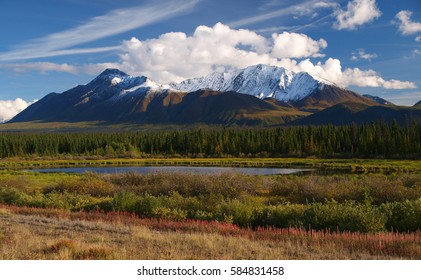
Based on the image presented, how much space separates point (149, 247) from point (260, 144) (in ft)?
381

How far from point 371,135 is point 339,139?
9948 mm

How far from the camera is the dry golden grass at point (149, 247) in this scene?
39.7 ft

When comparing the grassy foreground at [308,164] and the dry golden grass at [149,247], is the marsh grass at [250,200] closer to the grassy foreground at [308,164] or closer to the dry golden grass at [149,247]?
the dry golden grass at [149,247]

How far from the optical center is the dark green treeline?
351 feet

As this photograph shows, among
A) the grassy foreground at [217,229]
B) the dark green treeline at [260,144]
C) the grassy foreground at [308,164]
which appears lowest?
the grassy foreground at [308,164]

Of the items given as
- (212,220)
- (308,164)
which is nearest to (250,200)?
(212,220)

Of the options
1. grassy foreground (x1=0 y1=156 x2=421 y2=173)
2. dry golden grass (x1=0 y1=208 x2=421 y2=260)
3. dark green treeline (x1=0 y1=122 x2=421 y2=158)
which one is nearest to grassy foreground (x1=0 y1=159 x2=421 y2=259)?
dry golden grass (x1=0 y1=208 x2=421 y2=260)

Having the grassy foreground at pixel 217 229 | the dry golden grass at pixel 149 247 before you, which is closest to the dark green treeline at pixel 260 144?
the grassy foreground at pixel 217 229

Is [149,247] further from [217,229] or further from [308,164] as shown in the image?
[308,164]

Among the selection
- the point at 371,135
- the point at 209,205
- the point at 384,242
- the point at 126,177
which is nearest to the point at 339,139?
the point at 371,135

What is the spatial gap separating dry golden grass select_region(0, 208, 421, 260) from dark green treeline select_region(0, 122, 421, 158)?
95.5 m

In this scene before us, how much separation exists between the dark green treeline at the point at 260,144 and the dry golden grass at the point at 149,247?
313 ft

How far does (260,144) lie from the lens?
12812 cm
